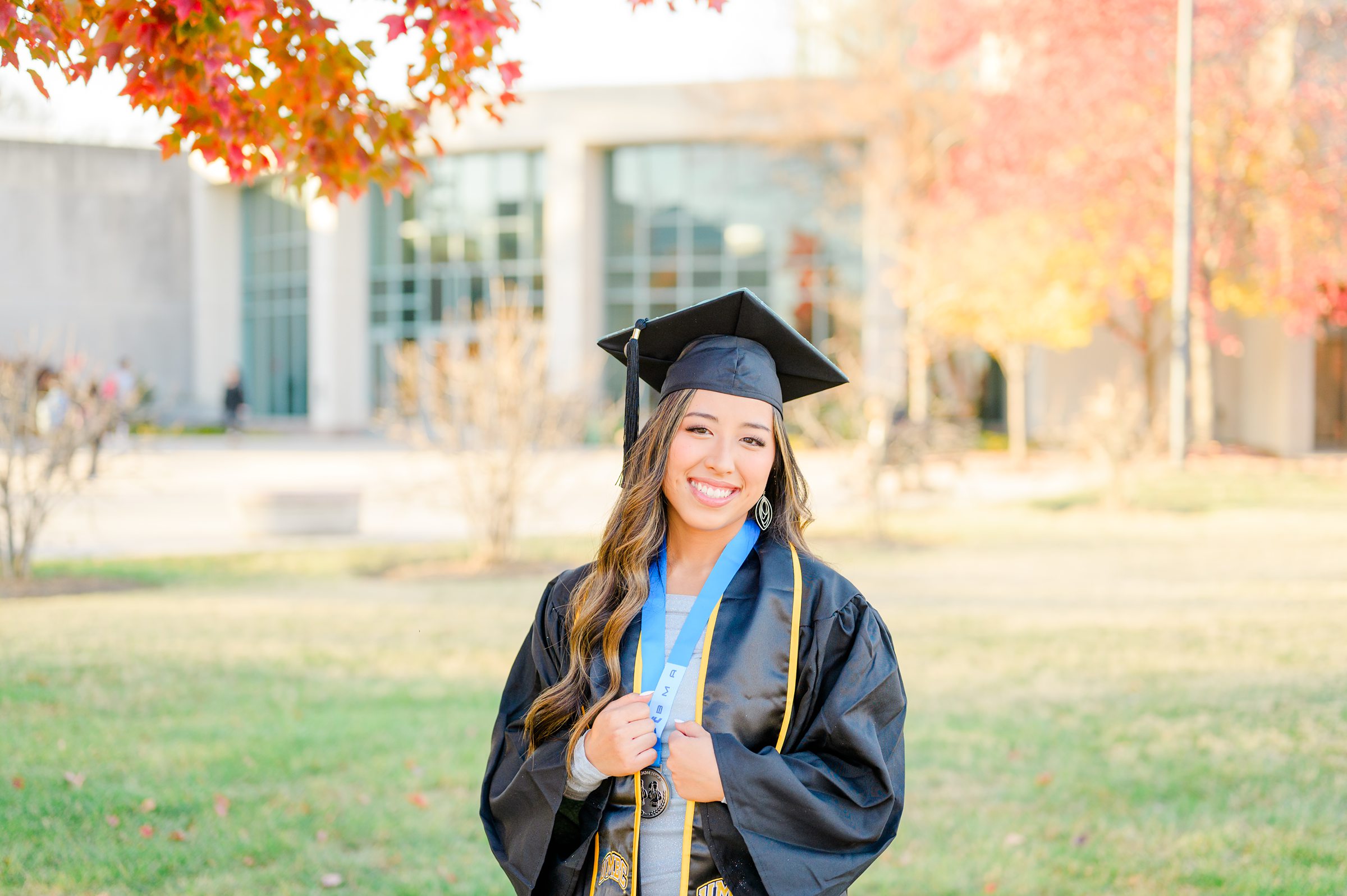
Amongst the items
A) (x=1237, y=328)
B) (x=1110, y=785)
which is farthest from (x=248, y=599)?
(x=1237, y=328)

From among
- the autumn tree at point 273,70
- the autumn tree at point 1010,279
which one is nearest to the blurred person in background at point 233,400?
the autumn tree at point 1010,279

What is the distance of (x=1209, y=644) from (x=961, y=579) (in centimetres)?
255

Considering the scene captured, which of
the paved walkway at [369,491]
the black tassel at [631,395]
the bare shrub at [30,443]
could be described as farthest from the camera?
the paved walkway at [369,491]

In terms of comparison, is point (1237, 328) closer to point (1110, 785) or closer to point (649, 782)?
point (1110, 785)

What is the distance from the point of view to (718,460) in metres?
2.05

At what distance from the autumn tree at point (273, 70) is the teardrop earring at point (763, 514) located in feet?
5.22

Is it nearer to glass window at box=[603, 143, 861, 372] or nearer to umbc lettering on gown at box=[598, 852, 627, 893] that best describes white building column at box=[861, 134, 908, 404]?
glass window at box=[603, 143, 861, 372]

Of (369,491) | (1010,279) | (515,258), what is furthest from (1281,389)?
(369,491)

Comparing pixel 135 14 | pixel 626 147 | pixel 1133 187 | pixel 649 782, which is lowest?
pixel 649 782

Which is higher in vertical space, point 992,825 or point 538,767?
point 538,767

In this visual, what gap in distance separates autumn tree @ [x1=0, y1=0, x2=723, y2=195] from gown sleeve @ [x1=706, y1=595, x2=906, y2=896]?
6.27ft

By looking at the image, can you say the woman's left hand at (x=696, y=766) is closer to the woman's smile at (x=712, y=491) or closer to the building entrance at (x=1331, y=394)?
the woman's smile at (x=712, y=491)

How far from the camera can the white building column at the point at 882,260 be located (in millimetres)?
22734

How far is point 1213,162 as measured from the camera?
15172mm
